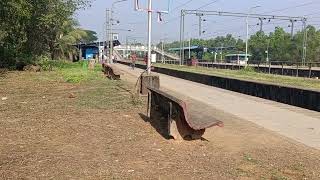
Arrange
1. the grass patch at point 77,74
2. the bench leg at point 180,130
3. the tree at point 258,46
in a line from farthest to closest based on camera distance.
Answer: the tree at point 258,46, the grass patch at point 77,74, the bench leg at point 180,130

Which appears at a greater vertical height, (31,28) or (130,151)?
(31,28)

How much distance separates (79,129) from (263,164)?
413 centimetres

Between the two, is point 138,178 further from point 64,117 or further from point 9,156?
point 64,117

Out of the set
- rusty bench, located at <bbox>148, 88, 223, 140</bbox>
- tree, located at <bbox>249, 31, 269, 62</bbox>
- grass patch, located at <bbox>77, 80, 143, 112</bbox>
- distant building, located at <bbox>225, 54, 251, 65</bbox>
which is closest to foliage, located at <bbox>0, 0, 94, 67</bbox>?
grass patch, located at <bbox>77, 80, 143, 112</bbox>

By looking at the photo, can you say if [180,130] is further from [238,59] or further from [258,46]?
[258,46]

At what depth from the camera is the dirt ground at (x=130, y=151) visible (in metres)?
6.97

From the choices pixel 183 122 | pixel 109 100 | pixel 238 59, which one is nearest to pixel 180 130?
pixel 183 122

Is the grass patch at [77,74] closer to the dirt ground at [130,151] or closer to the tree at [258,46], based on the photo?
the dirt ground at [130,151]

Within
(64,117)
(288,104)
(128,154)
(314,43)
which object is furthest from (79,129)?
(314,43)

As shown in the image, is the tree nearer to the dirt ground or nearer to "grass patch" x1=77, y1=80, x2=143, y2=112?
"grass patch" x1=77, y1=80, x2=143, y2=112

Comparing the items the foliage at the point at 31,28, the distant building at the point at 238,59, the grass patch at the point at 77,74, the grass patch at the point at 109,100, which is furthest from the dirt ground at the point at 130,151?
the distant building at the point at 238,59

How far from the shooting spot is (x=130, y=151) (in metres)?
8.34

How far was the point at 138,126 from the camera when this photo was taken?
35.9 feet

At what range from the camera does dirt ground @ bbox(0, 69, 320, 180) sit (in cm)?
697
